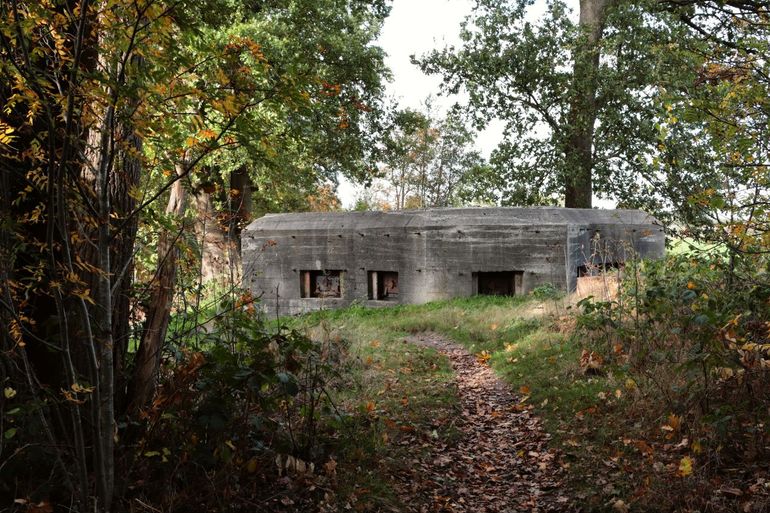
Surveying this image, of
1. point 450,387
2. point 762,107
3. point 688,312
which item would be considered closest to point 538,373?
point 450,387

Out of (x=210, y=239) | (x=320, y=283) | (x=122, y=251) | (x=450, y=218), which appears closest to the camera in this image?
(x=122, y=251)

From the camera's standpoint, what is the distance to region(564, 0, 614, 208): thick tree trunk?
14.6 meters

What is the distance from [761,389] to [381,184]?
30.3m

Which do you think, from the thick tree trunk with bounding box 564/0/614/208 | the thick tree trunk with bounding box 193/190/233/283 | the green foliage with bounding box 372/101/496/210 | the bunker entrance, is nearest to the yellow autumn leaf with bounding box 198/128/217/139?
the thick tree trunk with bounding box 193/190/233/283

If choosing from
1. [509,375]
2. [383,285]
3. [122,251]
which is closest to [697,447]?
[509,375]

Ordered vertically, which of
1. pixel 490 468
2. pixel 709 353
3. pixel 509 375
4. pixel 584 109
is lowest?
pixel 490 468

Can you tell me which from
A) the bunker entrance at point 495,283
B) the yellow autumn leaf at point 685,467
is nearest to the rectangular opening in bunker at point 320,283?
the bunker entrance at point 495,283

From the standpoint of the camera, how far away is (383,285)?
15273mm

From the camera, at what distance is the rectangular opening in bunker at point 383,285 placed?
1506 cm

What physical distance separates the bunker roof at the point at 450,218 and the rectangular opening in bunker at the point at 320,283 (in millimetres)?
1199

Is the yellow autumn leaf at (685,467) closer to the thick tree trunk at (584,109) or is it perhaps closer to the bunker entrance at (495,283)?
the bunker entrance at (495,283)

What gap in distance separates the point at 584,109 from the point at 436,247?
499cm

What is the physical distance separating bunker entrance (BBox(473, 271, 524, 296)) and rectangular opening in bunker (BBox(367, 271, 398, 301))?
203 cm

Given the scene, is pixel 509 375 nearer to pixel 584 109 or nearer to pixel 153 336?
pixel 153 336
